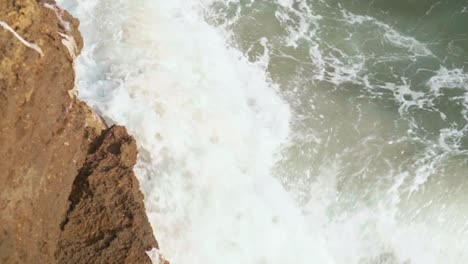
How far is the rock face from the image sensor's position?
208 inches

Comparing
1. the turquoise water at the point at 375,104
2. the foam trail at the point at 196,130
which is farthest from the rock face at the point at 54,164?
the turquoise water at the point at 375,104

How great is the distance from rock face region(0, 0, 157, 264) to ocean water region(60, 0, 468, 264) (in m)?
1.01

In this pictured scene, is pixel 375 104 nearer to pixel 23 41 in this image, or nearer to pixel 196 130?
pixel 196 130

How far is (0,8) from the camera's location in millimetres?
5539

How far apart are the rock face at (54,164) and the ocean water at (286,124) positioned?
1.01 meters

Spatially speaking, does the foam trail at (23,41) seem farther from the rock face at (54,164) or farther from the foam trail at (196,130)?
the foam trail at (196,130)

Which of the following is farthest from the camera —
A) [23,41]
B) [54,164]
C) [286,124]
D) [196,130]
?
[286,124]

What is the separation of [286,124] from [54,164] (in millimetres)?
4217

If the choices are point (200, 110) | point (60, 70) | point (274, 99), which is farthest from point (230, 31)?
point (60, 70)

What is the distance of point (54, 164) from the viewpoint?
596cm

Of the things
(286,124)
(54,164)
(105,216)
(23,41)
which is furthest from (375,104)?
(23,41)

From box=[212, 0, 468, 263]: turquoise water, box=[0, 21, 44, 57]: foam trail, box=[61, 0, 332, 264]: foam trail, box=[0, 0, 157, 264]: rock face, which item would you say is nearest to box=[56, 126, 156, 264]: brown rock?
box=[0, 0, 157, 264]: rock face

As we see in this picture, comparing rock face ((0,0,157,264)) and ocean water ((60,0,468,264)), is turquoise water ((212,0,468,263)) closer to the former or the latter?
ocean water ((60,0,468,264))

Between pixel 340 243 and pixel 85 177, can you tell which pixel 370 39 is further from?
pixel 85 177
